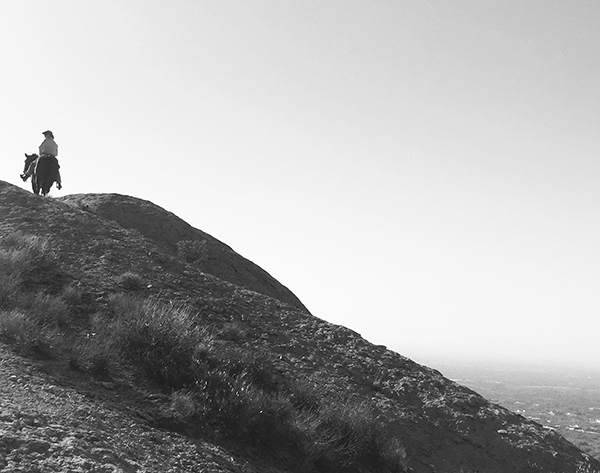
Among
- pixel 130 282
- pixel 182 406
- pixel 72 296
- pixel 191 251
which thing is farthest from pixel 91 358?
pixel 191 251

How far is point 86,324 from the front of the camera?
881 cm

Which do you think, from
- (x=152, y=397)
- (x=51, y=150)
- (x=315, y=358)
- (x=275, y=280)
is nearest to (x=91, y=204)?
(x=51, y=150)

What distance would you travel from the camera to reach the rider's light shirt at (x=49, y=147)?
17984 millimetres

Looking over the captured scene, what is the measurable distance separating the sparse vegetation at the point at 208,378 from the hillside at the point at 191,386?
4cm

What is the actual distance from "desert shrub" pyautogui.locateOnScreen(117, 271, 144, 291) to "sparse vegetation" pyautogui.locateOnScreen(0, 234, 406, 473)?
1.20m

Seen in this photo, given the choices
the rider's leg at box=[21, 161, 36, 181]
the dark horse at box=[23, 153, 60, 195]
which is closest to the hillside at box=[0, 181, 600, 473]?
the dark horse at box=[23, 153, 60, 195]

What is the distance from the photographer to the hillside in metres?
5.48

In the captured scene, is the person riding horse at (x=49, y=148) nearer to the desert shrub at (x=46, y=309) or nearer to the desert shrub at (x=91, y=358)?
the desert shrub at (x=46, y=309)

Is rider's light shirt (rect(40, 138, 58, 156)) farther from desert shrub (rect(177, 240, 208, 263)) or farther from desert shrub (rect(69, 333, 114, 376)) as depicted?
desert shrub (rect(69, 333, 114, 376))

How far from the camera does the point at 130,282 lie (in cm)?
1109

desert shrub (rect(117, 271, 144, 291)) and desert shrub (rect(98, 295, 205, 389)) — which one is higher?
desert shrub (rect(117, 271, 144, 291))

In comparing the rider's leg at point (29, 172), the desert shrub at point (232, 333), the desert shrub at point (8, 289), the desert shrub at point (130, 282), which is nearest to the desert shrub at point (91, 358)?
the desert shrub at point (8, 289)

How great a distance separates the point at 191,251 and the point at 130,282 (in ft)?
17.3

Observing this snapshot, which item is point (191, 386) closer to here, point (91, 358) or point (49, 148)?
point (91, 358)
